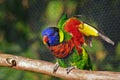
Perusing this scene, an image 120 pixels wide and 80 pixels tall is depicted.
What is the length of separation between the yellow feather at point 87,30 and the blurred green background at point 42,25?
223 millimetres

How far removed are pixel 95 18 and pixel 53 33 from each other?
333 mm

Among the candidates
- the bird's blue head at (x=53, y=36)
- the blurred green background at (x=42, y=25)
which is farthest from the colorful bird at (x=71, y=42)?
the blurred green background at (x=42, y=25)

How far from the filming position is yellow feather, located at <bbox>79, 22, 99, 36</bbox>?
842 millimetres

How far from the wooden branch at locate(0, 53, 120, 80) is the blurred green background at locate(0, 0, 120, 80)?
0.76ft

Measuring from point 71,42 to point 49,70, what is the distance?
9cm

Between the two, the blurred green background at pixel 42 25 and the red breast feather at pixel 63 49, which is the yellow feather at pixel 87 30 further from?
the blurred green background at pixel 42 25

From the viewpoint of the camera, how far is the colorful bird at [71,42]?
2.70ft

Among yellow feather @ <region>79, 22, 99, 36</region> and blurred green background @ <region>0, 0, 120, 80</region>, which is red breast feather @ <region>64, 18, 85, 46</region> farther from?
blurred green background @ <region>0, 0, 120, 80</region>

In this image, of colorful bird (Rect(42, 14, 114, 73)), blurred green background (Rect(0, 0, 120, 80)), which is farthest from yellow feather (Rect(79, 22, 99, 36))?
blurred green background (Rect(0, 0, 120, 80))

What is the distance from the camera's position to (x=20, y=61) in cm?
94

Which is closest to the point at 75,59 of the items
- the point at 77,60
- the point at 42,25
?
the point at 77,60

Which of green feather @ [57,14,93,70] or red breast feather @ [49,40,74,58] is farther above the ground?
red breast feather @ [49,40,74,58]

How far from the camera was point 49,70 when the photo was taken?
0.89m

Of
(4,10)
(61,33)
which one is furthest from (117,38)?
(4,10)
